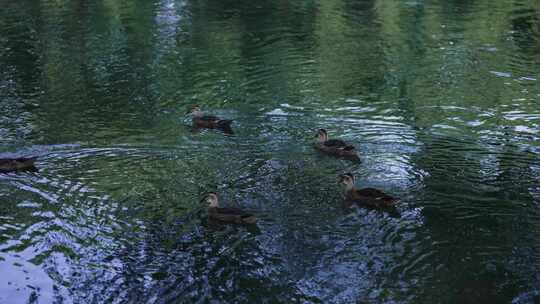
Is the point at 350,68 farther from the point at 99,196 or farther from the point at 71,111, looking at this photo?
the point at 99,196

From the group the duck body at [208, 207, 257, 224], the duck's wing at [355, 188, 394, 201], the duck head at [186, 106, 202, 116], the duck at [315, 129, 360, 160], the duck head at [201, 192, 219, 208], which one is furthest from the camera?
the duck head at [186, 106, 202, 116]

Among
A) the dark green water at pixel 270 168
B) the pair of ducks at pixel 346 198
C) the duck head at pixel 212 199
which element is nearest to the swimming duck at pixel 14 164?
the dark green water at pixel 270 168

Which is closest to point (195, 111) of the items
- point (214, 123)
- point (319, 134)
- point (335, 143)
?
point (214, 123)

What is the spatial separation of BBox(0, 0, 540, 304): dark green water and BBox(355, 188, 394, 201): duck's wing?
29 cm

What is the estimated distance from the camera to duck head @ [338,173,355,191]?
12609 millimetres

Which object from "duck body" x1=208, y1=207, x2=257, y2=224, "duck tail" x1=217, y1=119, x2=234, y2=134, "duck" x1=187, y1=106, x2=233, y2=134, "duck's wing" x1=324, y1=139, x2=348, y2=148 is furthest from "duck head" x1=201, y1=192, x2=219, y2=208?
"duck tail" x1=217, y1=119, x2=234, y2=134

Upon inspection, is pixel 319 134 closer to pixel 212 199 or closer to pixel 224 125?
pixel 224 125

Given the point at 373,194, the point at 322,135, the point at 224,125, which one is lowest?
the point at 224,125

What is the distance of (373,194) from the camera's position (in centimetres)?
1221

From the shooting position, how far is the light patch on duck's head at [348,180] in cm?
1262

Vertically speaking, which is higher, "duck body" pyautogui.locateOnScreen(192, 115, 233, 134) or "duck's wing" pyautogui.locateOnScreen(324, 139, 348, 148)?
"duck's wing" pyautogui.locateOnScreen(324, 139, 348, 148)

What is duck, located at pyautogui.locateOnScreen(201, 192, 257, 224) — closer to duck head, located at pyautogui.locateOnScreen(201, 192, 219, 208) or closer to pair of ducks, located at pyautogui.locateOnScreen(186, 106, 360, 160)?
duck head, located at pyautogui.locateOnScreen(201, 192, 219, 208)

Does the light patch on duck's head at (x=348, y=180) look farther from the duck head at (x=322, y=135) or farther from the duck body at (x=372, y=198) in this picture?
the duck head at (x=322, y=135)

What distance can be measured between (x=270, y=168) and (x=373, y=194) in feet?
8.11
